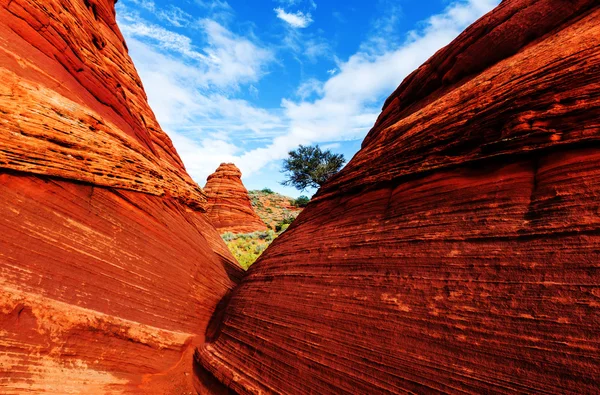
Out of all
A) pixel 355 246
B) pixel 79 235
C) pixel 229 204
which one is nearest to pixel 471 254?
pixel 355 246

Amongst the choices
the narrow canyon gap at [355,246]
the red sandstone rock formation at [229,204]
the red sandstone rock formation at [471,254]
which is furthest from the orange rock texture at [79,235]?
the red sandstone rock formation at [229,204]

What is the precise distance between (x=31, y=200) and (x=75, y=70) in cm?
265

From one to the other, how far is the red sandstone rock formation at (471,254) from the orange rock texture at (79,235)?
1145 millimetres

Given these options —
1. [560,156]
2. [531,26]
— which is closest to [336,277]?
[560,156]

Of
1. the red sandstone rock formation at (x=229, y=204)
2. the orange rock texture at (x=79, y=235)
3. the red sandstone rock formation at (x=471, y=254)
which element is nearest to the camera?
the red sandstone rock formation at (x=471, y=254)

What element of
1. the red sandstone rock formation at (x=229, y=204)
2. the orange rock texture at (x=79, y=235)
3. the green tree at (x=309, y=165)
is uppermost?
the green tree at (x=309, y=165)

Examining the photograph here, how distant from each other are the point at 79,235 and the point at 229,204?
72.2ft

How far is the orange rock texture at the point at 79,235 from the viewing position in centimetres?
347

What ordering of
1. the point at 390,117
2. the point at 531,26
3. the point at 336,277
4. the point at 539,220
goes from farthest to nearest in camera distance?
the point at 390,117
the point at 531,26
the point at 336,277
the point at 539,220

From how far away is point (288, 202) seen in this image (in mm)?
49656

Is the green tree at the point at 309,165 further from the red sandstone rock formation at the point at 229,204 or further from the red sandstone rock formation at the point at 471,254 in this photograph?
the red sandstone rock formation at the point at 471,254

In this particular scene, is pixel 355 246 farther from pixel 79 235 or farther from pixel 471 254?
pixel 79 235

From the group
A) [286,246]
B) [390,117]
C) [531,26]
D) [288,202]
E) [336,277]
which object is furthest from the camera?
[288,202]

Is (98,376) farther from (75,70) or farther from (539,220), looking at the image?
(539,220)
